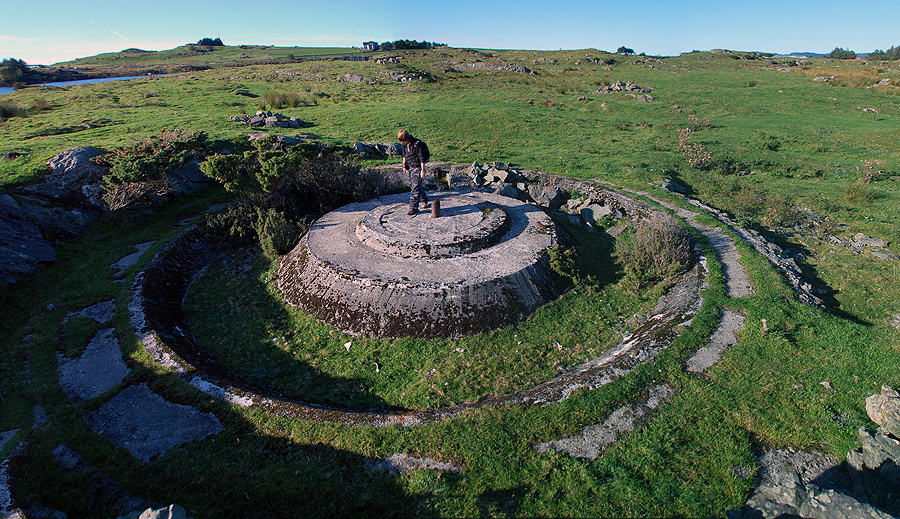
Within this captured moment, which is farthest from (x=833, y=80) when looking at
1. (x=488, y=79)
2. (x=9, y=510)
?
(x=9, y=510)

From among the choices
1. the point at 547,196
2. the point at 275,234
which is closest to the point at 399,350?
the point at 275,234

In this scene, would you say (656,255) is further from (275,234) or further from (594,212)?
(275,234)

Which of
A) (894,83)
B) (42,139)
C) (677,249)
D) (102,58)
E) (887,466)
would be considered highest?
(102,58)

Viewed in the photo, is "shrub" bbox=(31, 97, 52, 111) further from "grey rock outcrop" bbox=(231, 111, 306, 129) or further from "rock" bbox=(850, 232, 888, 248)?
"rock" bbox=(850, 232, 888, 248)

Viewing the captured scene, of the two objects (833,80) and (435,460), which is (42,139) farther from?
(833,80)

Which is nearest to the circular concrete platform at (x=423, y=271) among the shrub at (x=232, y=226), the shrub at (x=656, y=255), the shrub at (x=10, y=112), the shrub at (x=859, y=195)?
the shrub at (x=656, y=255)
